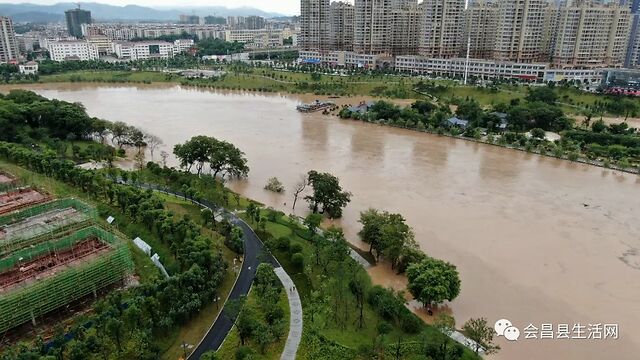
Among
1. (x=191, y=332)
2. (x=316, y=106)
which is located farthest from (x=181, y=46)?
(x=191, y=332)

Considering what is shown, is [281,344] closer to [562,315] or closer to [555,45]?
[562,315]

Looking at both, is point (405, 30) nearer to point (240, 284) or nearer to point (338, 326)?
point (240, 284)

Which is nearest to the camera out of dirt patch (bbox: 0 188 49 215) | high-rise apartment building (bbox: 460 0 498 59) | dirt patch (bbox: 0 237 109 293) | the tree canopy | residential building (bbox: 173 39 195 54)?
dirt patch (bbox: 0 237 109 293)

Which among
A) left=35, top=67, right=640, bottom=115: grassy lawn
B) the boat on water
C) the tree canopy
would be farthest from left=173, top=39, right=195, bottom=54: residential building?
the tree canopy

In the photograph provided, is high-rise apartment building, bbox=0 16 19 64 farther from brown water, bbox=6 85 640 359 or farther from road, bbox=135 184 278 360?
road, bbox=135 184 278 360

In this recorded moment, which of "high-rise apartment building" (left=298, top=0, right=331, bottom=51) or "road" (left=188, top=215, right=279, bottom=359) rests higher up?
"high-rise apartment building" (left=298, top=0, right=331, bottom=51)
